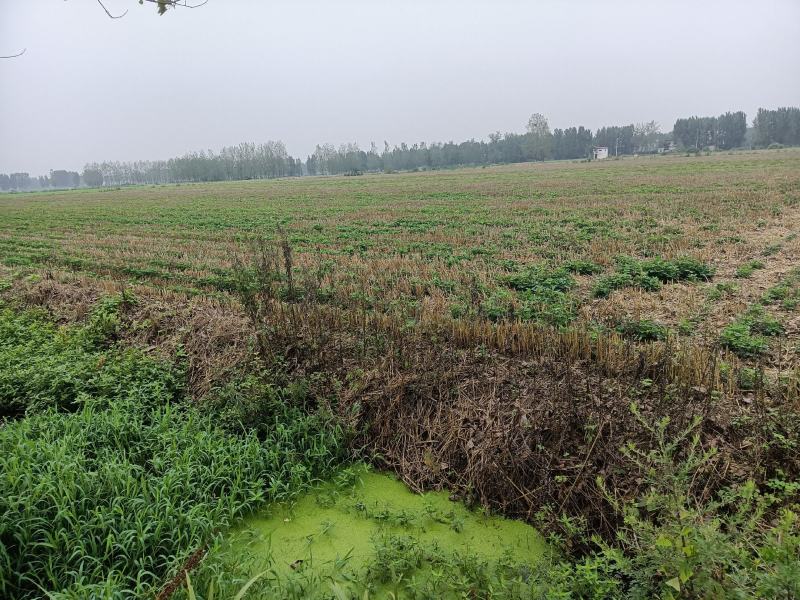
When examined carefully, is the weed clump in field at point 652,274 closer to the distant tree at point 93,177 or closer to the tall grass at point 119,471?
the tall grass at point 119,471

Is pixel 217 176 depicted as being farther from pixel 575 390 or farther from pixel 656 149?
pixel 575 390

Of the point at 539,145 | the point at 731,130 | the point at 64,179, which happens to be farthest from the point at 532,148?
the point at 64,179

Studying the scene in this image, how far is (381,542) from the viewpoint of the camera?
4254 mm

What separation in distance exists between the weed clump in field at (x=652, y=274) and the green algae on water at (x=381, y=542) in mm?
5938

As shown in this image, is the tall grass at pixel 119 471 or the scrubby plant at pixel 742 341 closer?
the tall grass at pixel 119 471

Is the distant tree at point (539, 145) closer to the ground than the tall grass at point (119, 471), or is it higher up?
higher up

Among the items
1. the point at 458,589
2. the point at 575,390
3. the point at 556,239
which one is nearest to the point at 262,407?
the point at 458,589

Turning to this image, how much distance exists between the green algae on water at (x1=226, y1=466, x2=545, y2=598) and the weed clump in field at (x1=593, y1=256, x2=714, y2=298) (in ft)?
19.5

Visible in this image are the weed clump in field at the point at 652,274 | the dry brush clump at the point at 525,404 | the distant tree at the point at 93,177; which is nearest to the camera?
the dry brush clump at the point at 525,404

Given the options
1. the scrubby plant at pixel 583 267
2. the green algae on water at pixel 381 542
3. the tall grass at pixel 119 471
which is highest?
the scrubby plant at pixel 583 267

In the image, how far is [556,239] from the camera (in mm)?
14594

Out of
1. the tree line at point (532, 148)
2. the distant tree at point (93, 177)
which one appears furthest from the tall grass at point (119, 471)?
the distant tree at point (93, 177)

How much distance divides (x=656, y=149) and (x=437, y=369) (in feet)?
465

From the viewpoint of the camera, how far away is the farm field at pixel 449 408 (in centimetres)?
366
